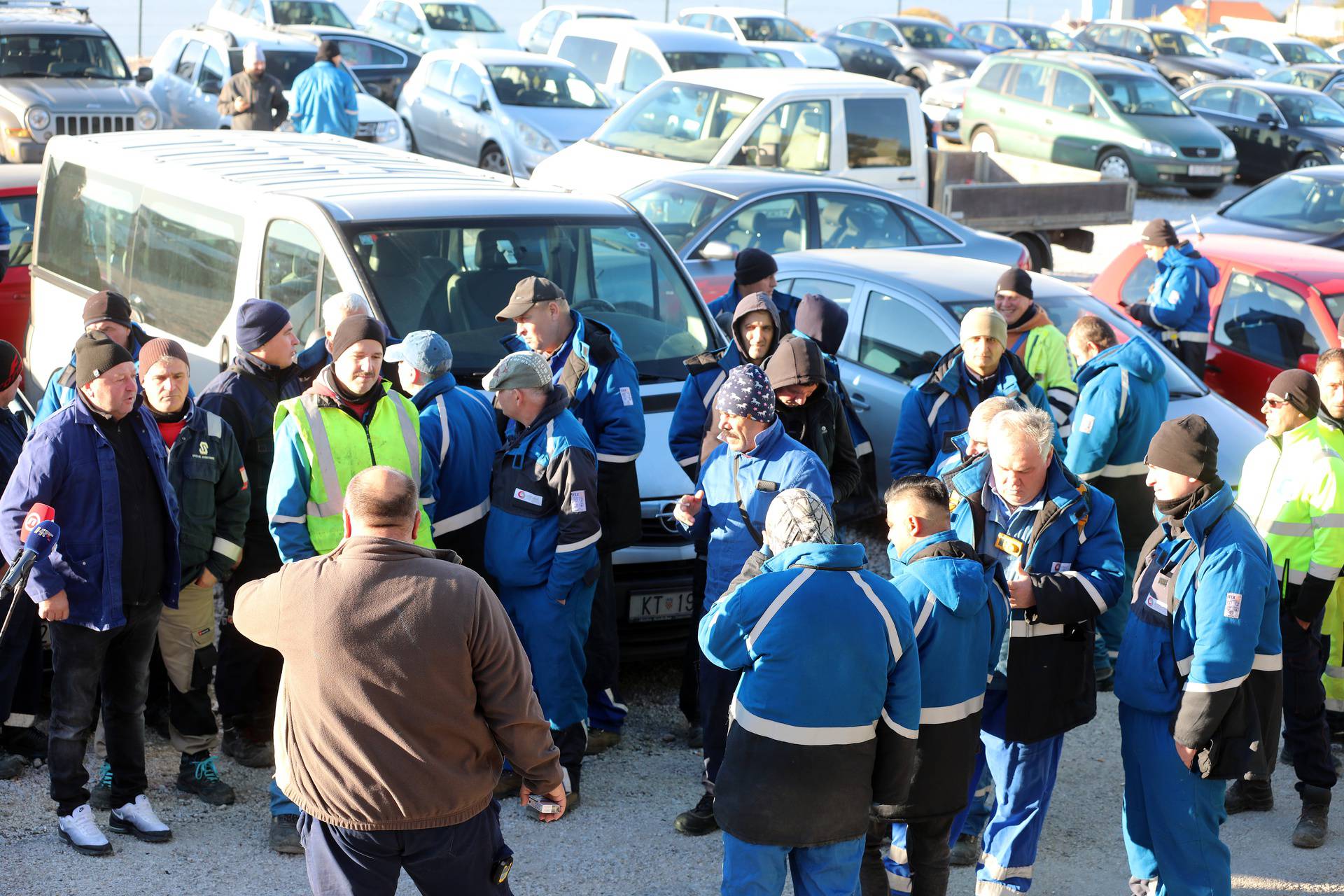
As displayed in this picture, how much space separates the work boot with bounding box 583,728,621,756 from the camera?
5.96 m

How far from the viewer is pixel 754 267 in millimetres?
7395

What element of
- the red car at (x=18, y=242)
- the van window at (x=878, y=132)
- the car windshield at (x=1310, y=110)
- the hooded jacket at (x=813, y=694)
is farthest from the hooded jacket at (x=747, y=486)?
the car windshield at (x=1310, y=110)

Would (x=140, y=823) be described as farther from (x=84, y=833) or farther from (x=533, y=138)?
(x=533, y=138)

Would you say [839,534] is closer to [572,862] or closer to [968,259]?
[572,862]

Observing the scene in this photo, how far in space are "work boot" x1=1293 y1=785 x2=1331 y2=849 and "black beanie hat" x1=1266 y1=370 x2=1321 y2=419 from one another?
1.50 m

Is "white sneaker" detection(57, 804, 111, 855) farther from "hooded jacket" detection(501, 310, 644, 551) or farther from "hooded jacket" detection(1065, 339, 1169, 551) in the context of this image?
"hooded jacket" detection(1065, 339, 1169, 551)

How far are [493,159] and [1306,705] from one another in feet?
42.9

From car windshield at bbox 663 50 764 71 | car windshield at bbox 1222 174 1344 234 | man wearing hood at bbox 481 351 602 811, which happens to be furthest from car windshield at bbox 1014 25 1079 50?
man wearing hood at bbox 481 351 602 811

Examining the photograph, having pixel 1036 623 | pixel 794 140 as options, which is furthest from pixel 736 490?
pixel 794 140

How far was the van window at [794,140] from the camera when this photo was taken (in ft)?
44.0

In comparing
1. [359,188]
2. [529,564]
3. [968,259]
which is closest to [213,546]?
[529,564]

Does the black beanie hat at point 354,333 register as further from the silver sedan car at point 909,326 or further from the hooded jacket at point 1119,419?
the silver sedan car at point 909,326

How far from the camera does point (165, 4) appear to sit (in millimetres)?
38906

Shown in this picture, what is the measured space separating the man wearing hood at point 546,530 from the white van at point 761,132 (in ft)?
25.6
